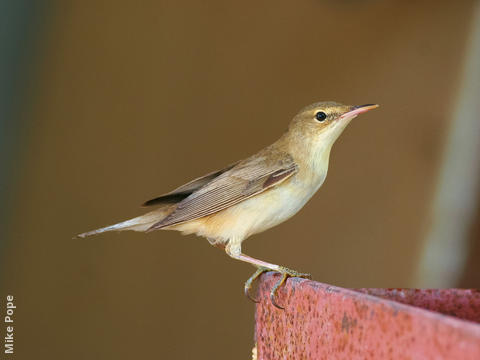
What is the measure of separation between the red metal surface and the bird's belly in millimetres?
676

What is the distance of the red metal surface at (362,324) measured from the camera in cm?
132

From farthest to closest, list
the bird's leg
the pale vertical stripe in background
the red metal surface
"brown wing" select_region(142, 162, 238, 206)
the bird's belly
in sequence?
1. the pale vertical stripe in background
2. "brown wing" select_region(142, 162, 238, 206)
3. the bird's belly
4. the bird's leg
5. the red metal surface

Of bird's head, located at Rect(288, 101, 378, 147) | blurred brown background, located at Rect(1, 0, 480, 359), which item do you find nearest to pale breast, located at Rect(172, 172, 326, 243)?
bird's head, located at Rect(288, 101, 378, 147)

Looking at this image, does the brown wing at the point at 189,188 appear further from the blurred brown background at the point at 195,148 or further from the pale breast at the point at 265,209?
the blurred brown background at the point at 195,148

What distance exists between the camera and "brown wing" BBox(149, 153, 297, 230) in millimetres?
3295

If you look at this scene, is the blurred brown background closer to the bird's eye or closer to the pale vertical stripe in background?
the pale vertical stripe in background

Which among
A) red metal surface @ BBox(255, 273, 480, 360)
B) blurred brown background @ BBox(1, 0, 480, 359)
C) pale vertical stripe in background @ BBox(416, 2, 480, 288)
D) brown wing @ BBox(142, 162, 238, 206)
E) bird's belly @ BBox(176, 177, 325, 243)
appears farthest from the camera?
pale vertical stripe in background @ BBox(416, 2, 480, 288)

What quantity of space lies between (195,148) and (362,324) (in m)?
3.67

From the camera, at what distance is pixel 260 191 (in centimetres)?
327

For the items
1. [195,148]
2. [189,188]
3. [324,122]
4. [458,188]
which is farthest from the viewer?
[458,188]

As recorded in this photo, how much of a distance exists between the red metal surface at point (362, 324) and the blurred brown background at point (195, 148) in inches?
102

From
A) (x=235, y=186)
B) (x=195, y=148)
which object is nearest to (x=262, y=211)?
(x=235, y=186)

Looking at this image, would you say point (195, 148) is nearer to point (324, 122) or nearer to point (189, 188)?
point (189, 188)

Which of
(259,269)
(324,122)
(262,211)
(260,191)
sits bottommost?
(259,269)
